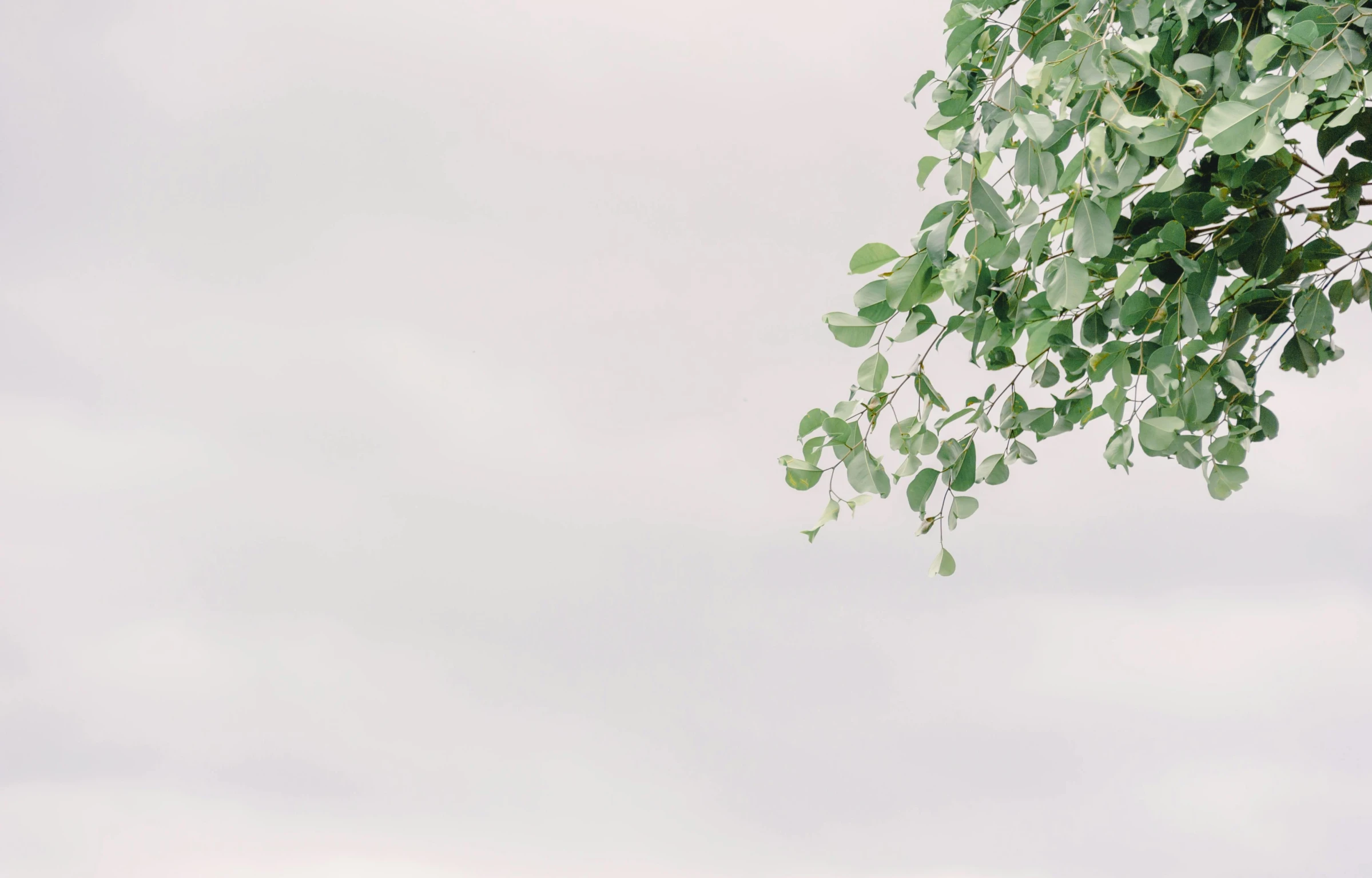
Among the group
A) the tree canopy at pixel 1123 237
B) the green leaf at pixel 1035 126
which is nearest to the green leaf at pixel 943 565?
the tree canopy at pixel 1123 237

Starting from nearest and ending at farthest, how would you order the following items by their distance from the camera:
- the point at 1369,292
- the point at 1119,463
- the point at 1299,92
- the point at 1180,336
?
1. the point at 1299,92
2. the point at 1180,336
3. the point at 1119,463
4. the point at 1369,292

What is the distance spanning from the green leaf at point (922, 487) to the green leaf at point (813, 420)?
1.01 ft

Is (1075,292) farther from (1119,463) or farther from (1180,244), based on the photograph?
(1119,463)

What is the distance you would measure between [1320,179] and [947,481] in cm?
115

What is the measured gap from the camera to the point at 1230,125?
1.98 m

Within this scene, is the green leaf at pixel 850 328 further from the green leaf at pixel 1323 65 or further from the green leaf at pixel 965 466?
the green leaf at pixel 1323 65

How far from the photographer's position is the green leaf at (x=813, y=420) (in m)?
2.55

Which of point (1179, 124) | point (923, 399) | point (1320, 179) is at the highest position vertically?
point (1320, 179)

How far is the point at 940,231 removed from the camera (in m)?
2.17

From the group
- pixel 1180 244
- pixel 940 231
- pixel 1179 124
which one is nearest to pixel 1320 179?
pixel 1180 244

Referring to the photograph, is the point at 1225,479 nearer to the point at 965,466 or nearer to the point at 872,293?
the point at 965,466

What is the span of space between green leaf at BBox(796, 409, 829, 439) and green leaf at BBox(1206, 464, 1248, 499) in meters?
0.93

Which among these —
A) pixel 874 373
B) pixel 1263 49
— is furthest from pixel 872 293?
pixel 1263 49

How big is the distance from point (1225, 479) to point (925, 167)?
1.02 m
